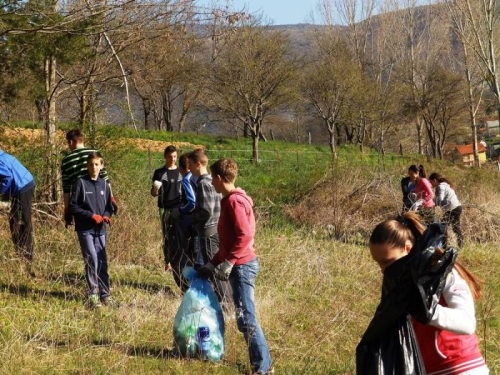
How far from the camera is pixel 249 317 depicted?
433 centimetres

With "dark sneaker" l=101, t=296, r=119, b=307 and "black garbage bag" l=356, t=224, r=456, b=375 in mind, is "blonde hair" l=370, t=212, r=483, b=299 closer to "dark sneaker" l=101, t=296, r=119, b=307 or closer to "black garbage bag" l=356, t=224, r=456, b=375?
"black garbage bag" l=356, t=224, r=456, b=375

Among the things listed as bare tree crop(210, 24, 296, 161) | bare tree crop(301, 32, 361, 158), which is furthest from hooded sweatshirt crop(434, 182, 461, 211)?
bare tree crop(301, 32, 361, 158)

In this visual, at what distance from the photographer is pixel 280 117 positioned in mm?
54031

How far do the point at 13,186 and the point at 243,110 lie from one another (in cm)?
2065

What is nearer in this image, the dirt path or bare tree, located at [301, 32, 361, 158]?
the dirt path

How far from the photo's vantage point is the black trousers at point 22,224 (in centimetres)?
650

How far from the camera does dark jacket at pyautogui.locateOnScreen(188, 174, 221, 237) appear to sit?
18.8 ft

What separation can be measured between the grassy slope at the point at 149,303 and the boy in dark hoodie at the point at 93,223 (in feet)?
0.75

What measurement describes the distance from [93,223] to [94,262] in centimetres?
37

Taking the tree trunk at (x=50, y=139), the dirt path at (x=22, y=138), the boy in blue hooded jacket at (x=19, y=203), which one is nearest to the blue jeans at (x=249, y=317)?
the boy in blue hooded jacket at (x=19, y=203)

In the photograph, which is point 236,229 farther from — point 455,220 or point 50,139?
point 455,220

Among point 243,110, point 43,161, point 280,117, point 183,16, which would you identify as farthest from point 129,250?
point 280,117

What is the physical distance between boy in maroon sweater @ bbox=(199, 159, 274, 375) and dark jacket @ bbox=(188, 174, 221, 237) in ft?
4.11

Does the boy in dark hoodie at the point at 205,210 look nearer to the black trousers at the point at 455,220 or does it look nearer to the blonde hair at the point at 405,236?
the blonde hair at the point at 405,236
